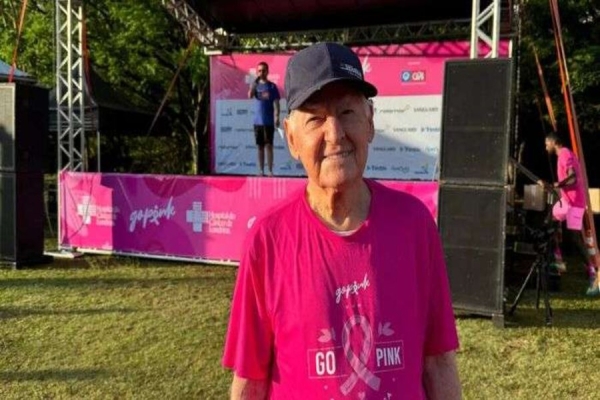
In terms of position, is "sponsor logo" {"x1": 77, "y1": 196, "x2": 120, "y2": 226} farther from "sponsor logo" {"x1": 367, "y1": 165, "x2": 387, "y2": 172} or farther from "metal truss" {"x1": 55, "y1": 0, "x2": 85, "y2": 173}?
"sponsor logo" {"x1": 367, "y1": 165, "x2": 387, "y2": 172}

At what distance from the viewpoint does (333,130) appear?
4.96 feet

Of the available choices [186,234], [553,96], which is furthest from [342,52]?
[553,96]

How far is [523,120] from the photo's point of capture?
19.3 m

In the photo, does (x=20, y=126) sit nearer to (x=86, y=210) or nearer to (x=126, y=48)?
(x=86, y=210)

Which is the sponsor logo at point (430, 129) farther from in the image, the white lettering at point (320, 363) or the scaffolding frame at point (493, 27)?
the white lettering at point (320, 363)

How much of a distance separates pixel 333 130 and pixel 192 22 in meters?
11.5

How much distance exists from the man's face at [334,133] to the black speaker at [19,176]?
27.4ft

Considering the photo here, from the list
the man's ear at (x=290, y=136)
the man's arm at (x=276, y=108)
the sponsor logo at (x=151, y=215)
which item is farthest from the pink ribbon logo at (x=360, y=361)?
the man's arm at (x=276, y=108)

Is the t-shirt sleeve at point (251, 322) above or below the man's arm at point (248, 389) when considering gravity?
above

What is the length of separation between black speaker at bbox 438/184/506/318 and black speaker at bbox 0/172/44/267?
585 centimetres

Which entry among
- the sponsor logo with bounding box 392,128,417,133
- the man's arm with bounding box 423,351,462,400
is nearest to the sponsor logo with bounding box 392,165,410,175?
the sponsor logo with bounding box 392,128,417,133

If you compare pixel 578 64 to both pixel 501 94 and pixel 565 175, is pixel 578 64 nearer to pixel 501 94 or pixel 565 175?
pixel 565 175

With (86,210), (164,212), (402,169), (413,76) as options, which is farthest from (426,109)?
(86,210)

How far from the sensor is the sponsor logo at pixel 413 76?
Result: 11.5m
